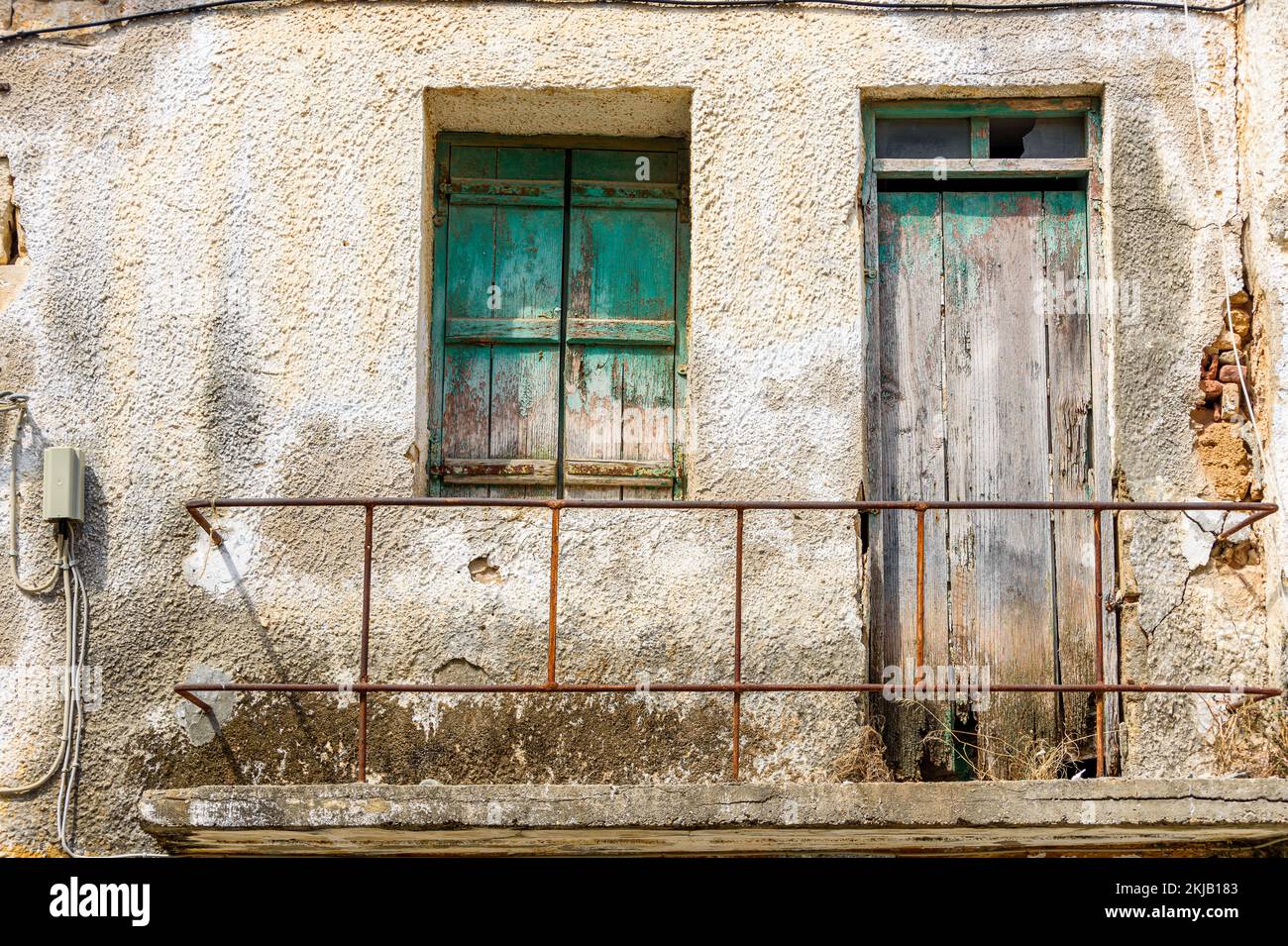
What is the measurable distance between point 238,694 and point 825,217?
8.71 feet

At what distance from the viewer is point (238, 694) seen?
558 centimetres

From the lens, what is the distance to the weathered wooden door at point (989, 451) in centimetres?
574

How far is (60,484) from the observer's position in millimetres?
5551

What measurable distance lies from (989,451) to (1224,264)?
1.05m

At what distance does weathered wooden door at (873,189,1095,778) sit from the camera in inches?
226

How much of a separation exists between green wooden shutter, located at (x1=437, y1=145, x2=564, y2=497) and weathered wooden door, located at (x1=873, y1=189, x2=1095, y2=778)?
124 centimetres

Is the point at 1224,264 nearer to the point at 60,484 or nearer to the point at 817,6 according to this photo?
the point at 817,6

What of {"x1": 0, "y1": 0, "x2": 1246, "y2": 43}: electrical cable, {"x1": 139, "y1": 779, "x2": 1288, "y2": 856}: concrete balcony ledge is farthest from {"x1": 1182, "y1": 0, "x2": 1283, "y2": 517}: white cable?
{"x1": 139, "y1": 779, "x2": 1288, "y2": 856}: concrete balcony ledge

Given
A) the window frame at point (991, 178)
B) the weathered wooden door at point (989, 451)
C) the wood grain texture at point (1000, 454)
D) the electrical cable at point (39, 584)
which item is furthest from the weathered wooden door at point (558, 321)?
the electrical cable at point (39, 584)

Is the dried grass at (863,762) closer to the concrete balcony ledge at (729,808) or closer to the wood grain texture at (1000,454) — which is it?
the wood grain texture at (1000,454)

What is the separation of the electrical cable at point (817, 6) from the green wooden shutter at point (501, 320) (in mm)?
668

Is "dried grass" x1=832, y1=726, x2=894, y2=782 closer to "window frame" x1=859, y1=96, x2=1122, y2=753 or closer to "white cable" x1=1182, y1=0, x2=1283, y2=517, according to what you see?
"window frame" x1=859, y1=96, x2=1122, y2=753

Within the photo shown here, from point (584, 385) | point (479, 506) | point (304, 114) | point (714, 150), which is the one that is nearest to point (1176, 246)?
point (714, 150)
